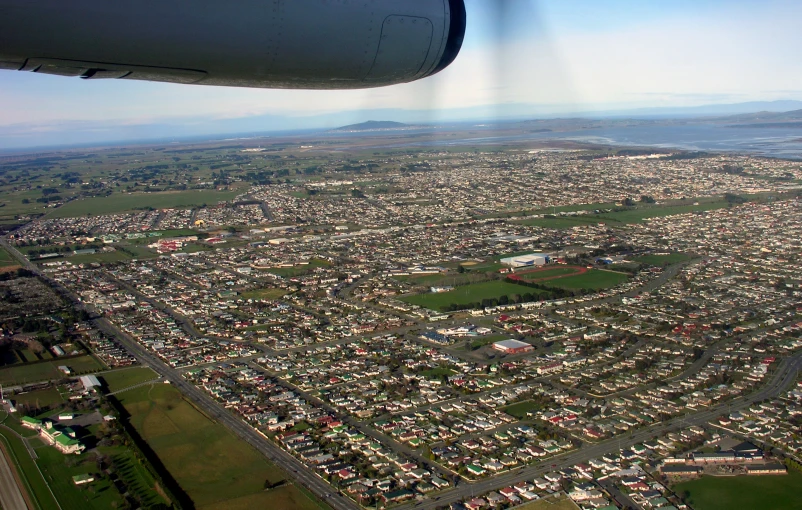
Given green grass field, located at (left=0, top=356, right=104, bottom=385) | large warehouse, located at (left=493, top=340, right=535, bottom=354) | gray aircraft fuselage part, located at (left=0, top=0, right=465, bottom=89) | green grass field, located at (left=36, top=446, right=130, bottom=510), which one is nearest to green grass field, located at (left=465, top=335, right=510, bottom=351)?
large warehouse, located at (left=493, top=340, right=535, bottom=354)

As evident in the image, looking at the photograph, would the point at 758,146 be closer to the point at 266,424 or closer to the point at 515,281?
the point at 515,281

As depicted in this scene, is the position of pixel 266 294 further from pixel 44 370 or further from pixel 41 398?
pixel 41 398

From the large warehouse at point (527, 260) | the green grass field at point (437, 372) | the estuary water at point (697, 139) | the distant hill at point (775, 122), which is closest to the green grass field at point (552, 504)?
the green grass field at point (437, 372)

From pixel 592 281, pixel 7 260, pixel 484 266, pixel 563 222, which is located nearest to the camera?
pixel 592 281

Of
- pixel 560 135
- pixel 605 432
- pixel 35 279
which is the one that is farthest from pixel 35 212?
pixel 560 135

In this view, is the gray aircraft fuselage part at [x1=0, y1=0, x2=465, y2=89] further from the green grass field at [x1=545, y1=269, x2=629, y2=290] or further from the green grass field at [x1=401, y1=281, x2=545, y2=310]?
the green grass field at [x1=545, y1=269, x2=629, y2=290]

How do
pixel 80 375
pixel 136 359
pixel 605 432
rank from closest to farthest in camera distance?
pixel 605 432
pixel 80 375
pixel 136 359

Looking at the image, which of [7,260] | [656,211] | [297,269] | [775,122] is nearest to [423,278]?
[297,269]
